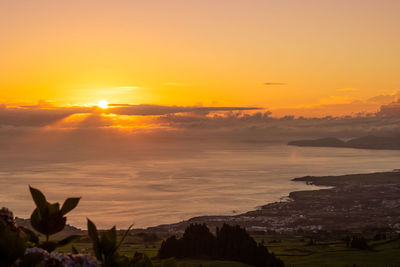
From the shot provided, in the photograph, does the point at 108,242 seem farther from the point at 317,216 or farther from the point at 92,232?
the point at 317,216

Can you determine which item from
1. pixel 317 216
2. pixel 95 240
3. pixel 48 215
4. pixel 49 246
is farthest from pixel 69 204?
pixel 317 216

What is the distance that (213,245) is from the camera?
214 feet

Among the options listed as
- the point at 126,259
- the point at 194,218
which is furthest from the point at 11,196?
the point at 126,259

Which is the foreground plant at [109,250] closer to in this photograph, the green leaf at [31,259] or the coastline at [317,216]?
the green leaf at [31,259]

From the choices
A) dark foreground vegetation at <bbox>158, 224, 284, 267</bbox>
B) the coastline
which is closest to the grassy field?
dark foreground vegetation at <bbox>158, 224, 284, 267</bbox>

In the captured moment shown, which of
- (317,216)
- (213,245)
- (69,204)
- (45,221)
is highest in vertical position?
(69,204)

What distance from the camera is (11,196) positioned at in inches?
7018

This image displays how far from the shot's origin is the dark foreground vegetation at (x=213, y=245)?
2438 inches

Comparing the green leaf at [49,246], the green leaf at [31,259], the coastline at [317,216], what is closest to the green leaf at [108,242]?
the green leaf at [49,246]

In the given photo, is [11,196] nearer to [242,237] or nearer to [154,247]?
[154,247]

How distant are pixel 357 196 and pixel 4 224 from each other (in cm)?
20826

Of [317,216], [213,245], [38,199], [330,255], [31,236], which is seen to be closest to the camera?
[38,199]

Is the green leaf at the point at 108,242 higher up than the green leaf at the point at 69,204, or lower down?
lower down

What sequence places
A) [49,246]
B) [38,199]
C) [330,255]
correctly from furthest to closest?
1. [330,255]
2. [49,246]
3. [38,199]
